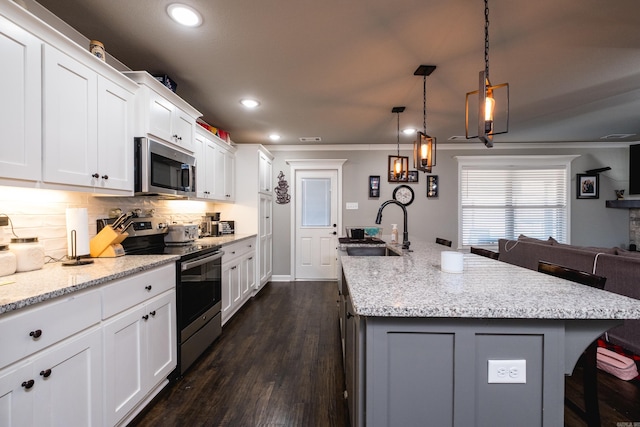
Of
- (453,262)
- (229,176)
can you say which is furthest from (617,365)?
(229,176)

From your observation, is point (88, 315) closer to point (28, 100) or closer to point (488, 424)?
point (28, 100)

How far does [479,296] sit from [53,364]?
171 cm

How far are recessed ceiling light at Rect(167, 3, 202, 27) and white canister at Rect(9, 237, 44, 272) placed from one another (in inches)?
59.1

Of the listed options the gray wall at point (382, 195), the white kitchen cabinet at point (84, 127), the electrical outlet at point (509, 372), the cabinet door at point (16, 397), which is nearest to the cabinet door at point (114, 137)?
the white kitchen cabinet at point (84, 127)

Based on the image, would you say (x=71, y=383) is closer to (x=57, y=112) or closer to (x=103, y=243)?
(x=103, y=243)

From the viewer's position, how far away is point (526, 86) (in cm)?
264

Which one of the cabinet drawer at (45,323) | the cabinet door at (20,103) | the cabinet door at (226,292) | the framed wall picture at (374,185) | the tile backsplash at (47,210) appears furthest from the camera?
the framed wall picture at (374,185)

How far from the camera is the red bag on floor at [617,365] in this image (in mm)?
2023

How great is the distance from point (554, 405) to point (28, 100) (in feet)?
8.23

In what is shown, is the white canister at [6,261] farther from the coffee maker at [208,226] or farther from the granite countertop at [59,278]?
the coffee maker at [208,226]

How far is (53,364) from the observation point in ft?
3.68

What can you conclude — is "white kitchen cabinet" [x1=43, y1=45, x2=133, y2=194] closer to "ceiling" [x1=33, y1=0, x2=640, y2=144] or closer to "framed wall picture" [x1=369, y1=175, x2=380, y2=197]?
"ceiling" [x1=33, y1=0, x2=640, y2=144]

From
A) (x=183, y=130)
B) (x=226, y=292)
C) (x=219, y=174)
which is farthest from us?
(x=219, y=174)

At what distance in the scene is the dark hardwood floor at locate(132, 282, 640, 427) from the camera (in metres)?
1.67
